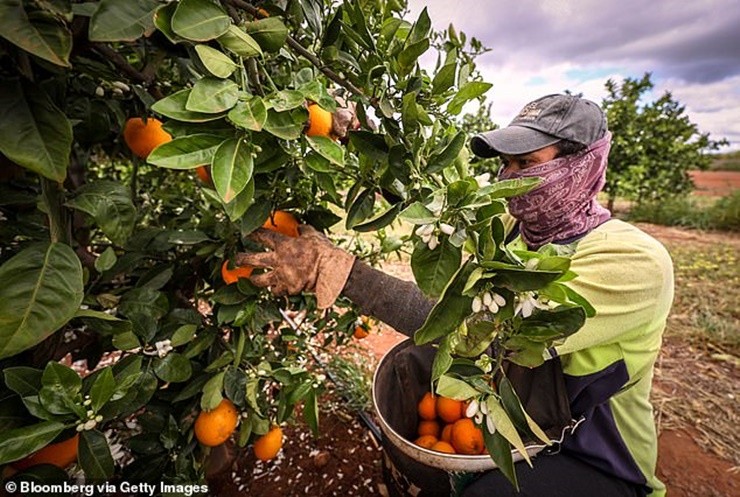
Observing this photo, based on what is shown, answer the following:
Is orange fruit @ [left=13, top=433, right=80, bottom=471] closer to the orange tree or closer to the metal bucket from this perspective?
the orange tree

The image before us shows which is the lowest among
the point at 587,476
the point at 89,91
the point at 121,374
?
the point at 587,476

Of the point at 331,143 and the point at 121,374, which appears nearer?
the point at 331,143

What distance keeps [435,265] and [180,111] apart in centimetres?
32

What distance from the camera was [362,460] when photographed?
161 cm

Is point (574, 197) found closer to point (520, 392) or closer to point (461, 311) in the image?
point (520, 392)

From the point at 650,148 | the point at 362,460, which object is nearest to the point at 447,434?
the point at 362,460

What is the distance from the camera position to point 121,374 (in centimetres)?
64

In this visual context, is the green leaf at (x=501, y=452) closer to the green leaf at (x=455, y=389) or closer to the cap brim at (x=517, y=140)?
the green leaf at (x=455, y=389)

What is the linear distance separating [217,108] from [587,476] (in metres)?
1.26

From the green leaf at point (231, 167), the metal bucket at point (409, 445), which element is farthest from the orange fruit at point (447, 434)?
the green leaf at point (231, 167)

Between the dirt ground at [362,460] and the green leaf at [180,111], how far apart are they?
132 centimetres

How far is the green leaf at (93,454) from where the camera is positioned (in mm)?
567

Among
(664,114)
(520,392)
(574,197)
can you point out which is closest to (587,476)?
(520,392)

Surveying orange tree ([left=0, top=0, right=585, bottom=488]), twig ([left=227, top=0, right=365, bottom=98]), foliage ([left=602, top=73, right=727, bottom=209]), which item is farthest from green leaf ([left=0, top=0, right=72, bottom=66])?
foliage ([left=602, top=73, right=727, bottom=209])
